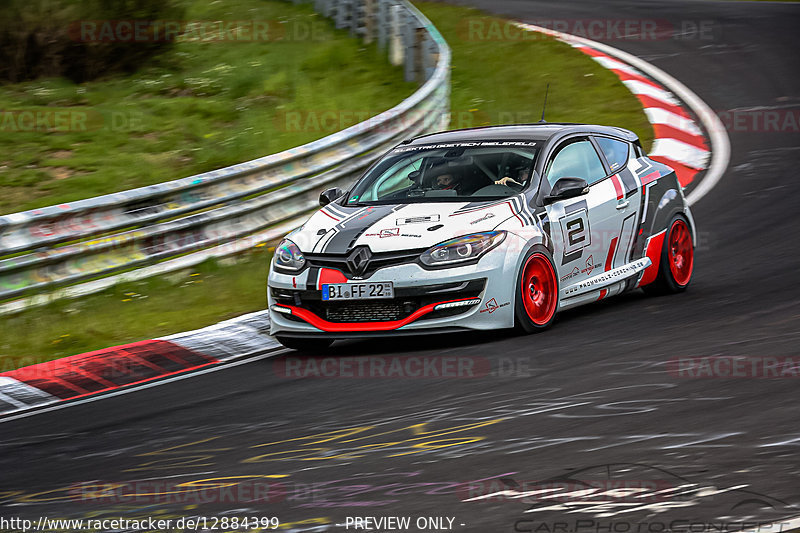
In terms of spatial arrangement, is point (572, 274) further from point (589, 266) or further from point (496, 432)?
point (496, 432)

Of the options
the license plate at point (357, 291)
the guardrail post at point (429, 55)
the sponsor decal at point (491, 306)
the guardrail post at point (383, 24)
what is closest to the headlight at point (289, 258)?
the license plate at point (357, 291)

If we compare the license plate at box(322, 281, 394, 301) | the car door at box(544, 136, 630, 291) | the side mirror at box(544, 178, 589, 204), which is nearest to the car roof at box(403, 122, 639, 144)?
the car door at box(544, 136, 630, 291)

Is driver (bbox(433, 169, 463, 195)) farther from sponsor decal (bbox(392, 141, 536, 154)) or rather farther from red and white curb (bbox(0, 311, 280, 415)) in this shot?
red and white curb (bbox(0, 311, 280, 415))

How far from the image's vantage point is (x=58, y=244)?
1021cm

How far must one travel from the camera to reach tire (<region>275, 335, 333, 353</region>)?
27.2 feet

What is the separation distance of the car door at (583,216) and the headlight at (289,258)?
1802mm

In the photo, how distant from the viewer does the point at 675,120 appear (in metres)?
16.0

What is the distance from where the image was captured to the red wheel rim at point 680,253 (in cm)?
949

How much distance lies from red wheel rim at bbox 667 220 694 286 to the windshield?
1626 mm

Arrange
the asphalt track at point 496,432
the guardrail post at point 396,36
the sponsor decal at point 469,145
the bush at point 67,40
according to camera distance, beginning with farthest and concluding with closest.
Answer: the guardrail post at point 396,36
the bush at point 67,40
the sponsor decal at point 469,145
the asphalt track at point 496,432

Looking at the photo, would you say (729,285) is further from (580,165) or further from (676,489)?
(676,489)

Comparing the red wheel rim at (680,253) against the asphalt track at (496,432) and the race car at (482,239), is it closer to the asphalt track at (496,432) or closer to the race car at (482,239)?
the race car at (482,239)

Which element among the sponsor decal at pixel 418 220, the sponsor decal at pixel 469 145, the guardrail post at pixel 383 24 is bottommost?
the sponsor decal at pixel 418 220

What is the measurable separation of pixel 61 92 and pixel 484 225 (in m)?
9.20
